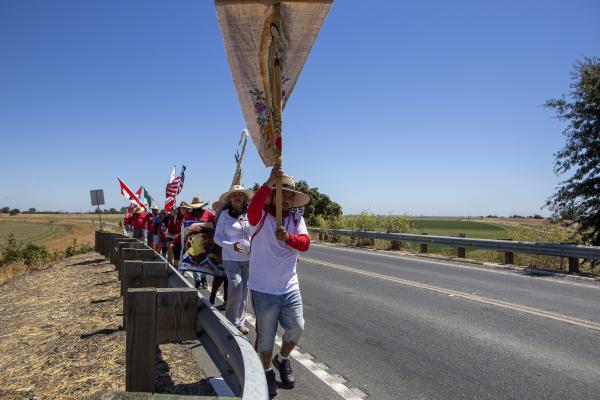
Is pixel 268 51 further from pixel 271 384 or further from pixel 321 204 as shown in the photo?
pixel 321 204

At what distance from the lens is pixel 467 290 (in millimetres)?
9797

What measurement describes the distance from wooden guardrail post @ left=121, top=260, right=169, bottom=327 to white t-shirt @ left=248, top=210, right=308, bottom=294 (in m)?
1.46

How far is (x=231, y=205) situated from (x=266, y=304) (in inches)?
107

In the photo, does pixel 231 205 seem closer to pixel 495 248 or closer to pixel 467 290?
pixel 467 290

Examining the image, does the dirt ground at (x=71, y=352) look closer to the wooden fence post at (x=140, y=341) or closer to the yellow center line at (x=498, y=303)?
the wooden fence post at (x=140, y=341)

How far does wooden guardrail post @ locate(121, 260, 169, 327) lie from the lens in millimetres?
5078

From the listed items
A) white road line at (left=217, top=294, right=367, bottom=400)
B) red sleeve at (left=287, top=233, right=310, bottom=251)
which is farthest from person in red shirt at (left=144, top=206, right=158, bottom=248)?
red sleeve at (left=287, top=233, right=310, bottom=251)

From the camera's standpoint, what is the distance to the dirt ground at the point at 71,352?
4312 mm

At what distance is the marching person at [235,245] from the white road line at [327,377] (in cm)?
88

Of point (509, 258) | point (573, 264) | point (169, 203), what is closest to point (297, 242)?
point (169, 203)

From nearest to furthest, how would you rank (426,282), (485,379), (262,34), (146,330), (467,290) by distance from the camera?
1. (146,330)
2. (262,34)
3. (485,379)
4. (467,290)
5. (426,282)

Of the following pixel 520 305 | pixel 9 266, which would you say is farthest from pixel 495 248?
pixel 9 266

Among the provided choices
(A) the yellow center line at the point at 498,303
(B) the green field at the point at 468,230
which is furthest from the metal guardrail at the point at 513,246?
(B) the green field at the point at 468,230

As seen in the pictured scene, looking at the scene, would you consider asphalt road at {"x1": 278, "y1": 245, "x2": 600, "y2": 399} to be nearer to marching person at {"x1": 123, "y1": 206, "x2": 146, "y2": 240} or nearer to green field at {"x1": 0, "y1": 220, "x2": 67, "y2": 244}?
marching person at {"x1": 123, "y1": 206, "x2": 146, "y2": 240}
